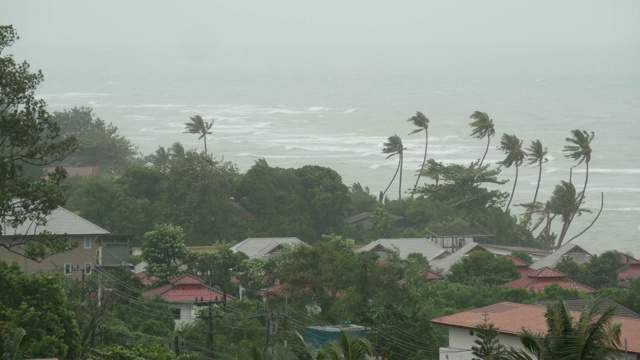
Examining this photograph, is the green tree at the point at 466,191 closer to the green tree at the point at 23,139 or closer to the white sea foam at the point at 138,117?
the green tree at the point at 23,139

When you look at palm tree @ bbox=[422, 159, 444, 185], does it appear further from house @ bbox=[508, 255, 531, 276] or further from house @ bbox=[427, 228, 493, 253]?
house @ bbox=[508, 255, 531, 276]

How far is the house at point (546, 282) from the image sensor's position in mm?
52781

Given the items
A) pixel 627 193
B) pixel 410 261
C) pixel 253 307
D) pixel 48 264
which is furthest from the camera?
pixel 627 193

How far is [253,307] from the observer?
45.4m

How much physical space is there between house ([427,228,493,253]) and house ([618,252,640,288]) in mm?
11619

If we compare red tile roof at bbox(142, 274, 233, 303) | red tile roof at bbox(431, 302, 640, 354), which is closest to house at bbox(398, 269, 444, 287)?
red tile roof at bbox(142, 274, 233, 303)

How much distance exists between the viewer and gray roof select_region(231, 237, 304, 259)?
201 ft

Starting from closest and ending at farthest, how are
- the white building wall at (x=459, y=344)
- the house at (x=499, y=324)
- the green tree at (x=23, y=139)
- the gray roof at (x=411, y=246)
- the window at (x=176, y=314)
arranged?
1. the green tree at (x=23, y=139)
2. the house at (x=499, y=324)
3. the white building wall at (x=459, y=344)
4. the window at (x=176, y=314)
5. the gray roof at (x=411, y=246)

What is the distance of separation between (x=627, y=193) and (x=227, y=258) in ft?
197

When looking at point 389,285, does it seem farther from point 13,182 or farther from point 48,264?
point 13,182

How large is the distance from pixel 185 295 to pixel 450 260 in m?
16.4

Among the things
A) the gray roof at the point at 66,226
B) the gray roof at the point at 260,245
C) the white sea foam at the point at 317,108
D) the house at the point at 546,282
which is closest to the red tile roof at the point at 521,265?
the house at the point at 546,282

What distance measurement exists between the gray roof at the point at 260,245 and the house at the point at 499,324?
23.1 metres

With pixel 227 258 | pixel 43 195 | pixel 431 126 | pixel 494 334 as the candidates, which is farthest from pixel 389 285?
pixel 431 126
